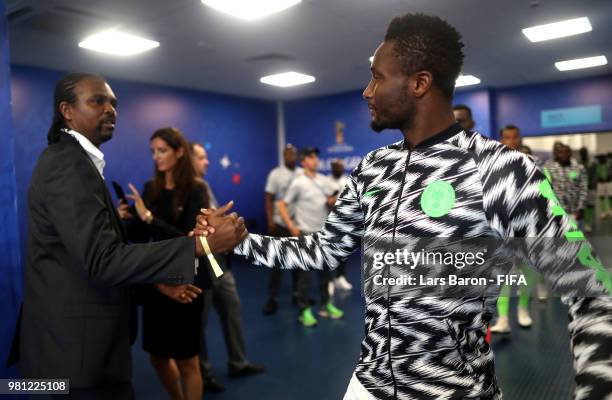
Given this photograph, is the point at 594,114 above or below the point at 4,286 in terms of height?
above

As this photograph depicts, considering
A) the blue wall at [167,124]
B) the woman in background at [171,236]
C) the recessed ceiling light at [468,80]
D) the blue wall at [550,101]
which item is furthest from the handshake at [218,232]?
the blue wall at [550,101]

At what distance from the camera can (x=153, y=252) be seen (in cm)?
145

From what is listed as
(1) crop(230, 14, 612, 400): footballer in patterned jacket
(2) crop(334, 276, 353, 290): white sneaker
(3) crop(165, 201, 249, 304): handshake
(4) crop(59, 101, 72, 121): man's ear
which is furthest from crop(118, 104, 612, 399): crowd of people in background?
(2) crop(334, 276, 353, 290): white sneaker

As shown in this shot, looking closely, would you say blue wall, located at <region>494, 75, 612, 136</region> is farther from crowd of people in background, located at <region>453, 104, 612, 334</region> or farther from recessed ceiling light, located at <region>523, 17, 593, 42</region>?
recessed ceiling light, located at <region>523, 17, 593, 42</region>

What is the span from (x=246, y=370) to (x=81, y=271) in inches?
83.7

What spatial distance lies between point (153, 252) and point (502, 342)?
10.9ft

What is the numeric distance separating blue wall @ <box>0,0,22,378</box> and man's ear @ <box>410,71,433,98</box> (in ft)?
7.84

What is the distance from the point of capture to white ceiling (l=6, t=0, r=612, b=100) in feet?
14.6

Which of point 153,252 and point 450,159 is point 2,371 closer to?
point 153,252

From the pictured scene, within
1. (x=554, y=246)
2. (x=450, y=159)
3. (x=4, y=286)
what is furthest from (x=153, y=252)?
(x=4, y=286)

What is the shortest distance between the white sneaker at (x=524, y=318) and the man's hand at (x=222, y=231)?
3.61 m

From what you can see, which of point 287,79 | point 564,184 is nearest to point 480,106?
point 287,79

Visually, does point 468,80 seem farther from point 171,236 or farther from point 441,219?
point 441,219

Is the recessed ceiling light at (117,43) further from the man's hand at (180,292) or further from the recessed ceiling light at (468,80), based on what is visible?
the recessed ceiling light at (468,80)
